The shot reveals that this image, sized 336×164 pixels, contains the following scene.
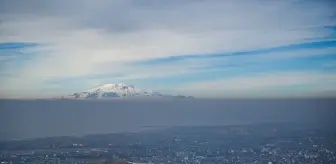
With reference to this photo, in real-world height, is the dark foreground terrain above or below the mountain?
Result: below

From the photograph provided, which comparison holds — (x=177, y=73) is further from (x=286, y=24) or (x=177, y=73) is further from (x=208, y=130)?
(x=286, y=24)

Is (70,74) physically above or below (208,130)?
above

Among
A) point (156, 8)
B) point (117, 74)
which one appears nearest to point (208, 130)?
point (117, 74)

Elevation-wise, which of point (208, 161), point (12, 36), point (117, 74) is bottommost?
point (208, 161)

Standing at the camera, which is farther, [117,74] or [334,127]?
[334,127]

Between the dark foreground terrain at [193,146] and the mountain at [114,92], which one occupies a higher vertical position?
the mountain at [114,92]

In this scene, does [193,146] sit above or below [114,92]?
below

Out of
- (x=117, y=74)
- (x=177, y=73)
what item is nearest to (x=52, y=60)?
(x=117, y=74)
